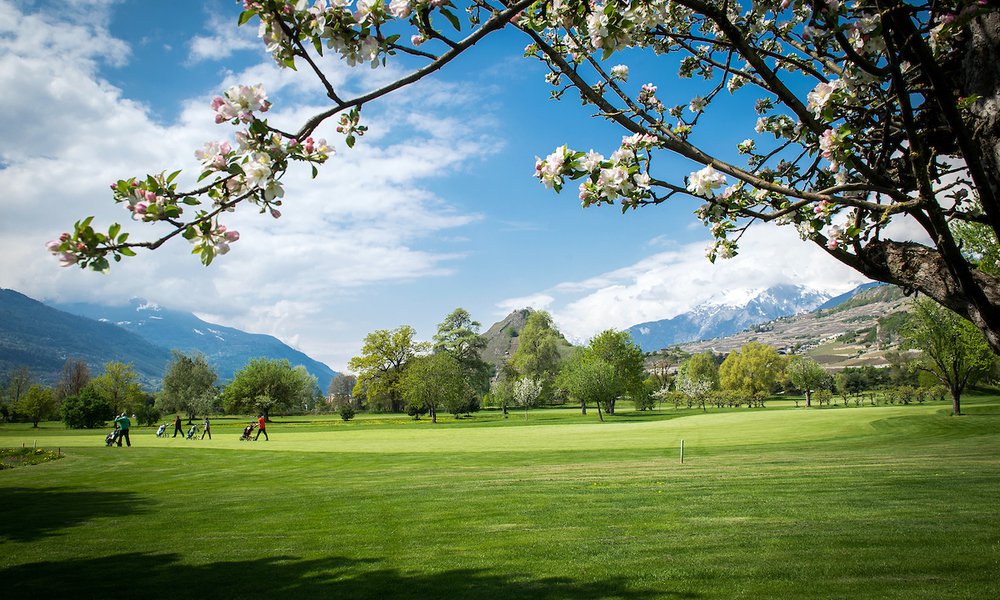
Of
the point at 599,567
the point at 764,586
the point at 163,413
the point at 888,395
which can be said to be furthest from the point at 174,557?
the point at 888,395

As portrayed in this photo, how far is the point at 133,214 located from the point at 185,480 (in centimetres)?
2037

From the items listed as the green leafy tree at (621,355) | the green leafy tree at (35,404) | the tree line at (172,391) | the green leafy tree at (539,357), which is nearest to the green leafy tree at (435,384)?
the green leafy tree at (621,355)

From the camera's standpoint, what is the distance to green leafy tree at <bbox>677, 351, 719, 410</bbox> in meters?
102

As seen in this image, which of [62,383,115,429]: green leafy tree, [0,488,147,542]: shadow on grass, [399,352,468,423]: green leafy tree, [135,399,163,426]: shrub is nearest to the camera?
[0,488,147,542]: shadow on grass

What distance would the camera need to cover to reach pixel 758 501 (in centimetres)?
1248

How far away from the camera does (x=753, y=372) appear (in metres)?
106

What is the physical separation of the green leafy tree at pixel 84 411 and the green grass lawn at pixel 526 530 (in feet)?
160

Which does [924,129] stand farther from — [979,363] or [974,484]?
[979,363]

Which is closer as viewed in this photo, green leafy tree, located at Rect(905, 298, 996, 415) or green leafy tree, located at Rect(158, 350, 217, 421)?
green leafy tree, located at Rect(905, 298, 996, 415)

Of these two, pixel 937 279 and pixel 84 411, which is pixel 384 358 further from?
pixel 937 279

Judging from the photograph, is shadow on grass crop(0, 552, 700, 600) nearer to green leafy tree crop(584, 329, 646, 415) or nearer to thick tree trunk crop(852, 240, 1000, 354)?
thick tree trunk crop(852, 240, 1000, 354)

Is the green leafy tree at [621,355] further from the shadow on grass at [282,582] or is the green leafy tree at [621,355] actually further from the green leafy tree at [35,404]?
the green leafy tree at [35,404]

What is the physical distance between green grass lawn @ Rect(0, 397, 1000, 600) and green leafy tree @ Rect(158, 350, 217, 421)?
224ft

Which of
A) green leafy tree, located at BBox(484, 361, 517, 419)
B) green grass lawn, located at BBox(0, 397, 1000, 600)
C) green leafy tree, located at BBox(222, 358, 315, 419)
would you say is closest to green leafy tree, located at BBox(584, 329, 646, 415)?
green leafy tree, located at BBox(484, 361, 517, 419)
